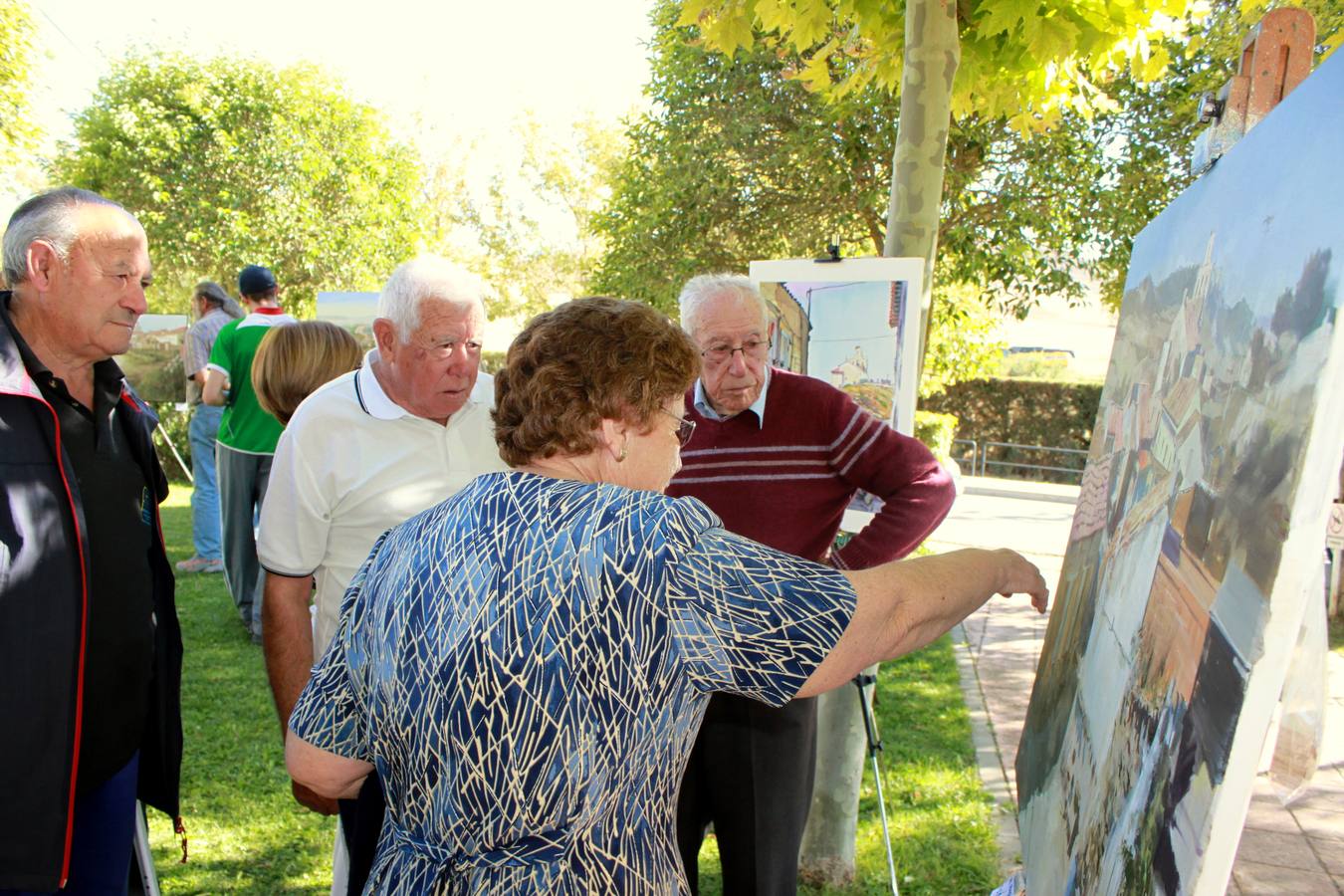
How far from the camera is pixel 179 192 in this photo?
13.8 meters

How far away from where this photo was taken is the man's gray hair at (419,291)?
8.05 feet

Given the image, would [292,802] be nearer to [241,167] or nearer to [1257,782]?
[1257,782]

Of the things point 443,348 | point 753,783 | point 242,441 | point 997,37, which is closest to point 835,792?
point 753,783

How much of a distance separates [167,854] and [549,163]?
3309 centimetres

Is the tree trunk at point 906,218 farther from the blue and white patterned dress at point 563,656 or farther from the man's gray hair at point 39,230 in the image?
the man's gray hair at point 39,230

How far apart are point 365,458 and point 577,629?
1.32 metres

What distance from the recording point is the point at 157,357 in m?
11.1

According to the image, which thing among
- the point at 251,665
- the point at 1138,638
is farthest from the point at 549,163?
the point at 1138,638

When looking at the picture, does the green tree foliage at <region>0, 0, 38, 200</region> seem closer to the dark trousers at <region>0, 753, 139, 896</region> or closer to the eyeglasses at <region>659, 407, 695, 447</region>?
the dark trousers at <region>0, 753, 139, 896</region>

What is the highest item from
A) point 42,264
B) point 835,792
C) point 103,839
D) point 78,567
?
point 42,264

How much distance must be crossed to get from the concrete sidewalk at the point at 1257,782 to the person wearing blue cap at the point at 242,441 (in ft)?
13.7

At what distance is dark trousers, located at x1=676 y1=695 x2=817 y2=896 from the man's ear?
1.82 metres

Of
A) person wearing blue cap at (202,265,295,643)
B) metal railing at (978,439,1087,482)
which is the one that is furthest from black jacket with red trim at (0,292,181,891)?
metal railing at (978,439,1087,482)

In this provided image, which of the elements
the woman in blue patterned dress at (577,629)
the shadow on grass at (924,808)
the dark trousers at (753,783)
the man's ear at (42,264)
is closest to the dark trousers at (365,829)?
the woman in blue patterned dress at (577,629)
